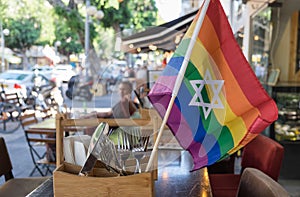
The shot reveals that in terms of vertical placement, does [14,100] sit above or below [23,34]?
below

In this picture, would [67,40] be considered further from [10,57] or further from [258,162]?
[258,162]

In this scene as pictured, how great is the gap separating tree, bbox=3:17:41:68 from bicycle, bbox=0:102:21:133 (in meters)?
9.24

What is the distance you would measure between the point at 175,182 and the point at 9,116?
6.83 metres

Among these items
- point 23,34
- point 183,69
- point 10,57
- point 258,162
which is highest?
point 23,34

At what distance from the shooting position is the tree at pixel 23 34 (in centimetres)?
1640

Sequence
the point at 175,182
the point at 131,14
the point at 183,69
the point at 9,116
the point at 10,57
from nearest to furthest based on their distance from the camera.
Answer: the point at 183,69 < the point at 175,182 < the point at 9,116 < the point at 131,14 < the point at 10,57

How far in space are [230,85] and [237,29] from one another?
5.32 meters

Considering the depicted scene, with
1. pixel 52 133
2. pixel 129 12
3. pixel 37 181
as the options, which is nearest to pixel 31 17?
pixel 129 12

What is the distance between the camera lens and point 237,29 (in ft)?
20.3

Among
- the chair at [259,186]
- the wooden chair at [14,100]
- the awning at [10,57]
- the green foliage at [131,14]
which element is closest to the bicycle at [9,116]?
the wooden chair at [14,100]

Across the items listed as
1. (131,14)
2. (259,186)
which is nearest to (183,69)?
(259,186)

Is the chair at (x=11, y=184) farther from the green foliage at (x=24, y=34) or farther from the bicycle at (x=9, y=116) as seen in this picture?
the green foliage at (x=24, y=34)

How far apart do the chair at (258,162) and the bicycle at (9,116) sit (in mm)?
5606

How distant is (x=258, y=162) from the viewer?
234 cm
